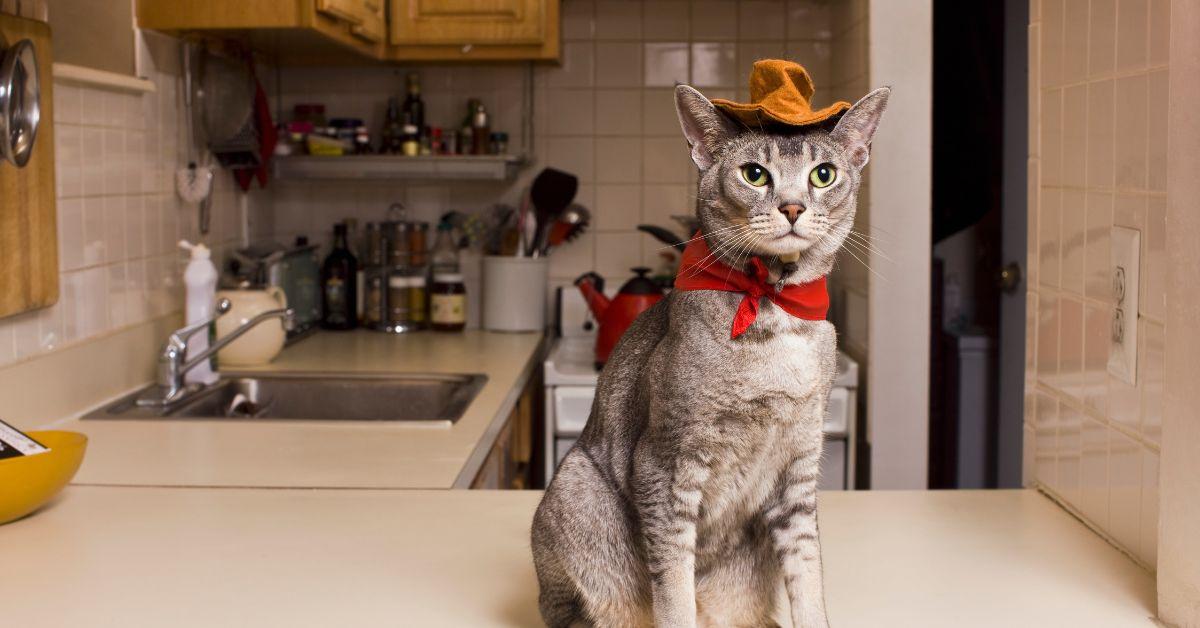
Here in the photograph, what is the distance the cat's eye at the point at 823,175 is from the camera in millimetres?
899

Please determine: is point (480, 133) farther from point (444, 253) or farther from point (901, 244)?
point (901, 244)

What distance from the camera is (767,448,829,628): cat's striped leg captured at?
3.21 feet

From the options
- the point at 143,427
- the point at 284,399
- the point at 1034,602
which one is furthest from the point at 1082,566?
the point at 284,399

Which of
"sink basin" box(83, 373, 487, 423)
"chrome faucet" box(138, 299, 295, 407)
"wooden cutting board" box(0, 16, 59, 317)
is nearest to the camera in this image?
"wooden cutting board" box(0, 16, 59, 317)

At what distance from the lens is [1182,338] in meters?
1.07

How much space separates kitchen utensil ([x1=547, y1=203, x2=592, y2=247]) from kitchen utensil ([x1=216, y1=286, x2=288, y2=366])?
0.87 m

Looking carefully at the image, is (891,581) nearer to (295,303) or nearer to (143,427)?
(143,427)

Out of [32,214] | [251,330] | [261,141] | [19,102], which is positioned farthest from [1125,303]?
[261,141]

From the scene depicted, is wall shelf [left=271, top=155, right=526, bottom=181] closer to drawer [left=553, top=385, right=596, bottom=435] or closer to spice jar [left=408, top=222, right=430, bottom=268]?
spice jar [left=408, top=222, right=430, bottom=268]

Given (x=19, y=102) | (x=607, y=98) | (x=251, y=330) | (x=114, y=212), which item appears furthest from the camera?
(x=607, y=98)

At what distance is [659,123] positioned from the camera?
11.1 ft

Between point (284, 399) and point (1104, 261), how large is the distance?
179cm

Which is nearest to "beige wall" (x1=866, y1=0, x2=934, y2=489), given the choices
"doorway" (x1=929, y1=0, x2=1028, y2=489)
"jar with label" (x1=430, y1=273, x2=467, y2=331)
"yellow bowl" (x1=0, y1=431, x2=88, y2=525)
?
"doorway" (x1=929, y1=0, x2=1028, y2=489)

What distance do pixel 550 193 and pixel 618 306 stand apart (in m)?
0.56
